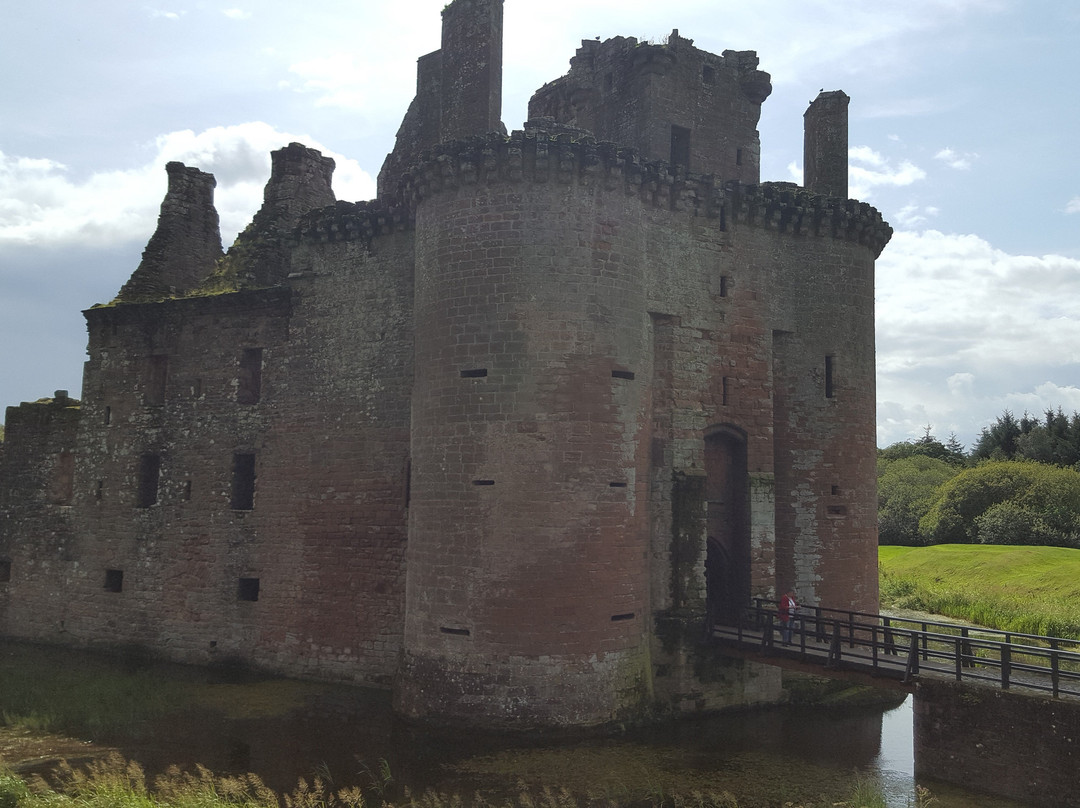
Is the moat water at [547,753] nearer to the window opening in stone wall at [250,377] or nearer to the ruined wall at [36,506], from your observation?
the window opening in stone wall at [250,377]

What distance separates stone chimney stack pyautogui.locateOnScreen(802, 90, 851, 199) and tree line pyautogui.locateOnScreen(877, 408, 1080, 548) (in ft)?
80.0

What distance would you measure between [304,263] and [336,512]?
557cm

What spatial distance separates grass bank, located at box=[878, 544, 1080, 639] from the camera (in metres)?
23.6

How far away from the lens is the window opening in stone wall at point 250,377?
775 inches

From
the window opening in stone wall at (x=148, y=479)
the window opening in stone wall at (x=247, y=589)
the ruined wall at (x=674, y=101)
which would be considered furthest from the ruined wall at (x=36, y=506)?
the ruined wall at (x=674, y=101)

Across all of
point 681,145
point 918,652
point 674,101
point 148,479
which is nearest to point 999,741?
point 918,652

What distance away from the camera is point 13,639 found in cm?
2164

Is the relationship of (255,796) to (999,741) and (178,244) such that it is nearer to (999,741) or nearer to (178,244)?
(999,741)

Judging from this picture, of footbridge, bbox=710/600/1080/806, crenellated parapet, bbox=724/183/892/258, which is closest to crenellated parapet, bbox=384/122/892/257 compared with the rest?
crenellated parapet, bbox=724/183/892/258

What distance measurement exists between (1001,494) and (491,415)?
1353 inches

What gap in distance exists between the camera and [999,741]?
1108 centimetres

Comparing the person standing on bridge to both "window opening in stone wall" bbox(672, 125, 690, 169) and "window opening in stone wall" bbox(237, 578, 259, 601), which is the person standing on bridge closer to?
"window opening in stone wall" bbox(672, 125, 690, 169)

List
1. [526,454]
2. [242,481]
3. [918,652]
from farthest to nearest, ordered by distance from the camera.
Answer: [242,481] → [526,454] → [918,652]

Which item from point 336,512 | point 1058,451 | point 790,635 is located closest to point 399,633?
point 336,512
